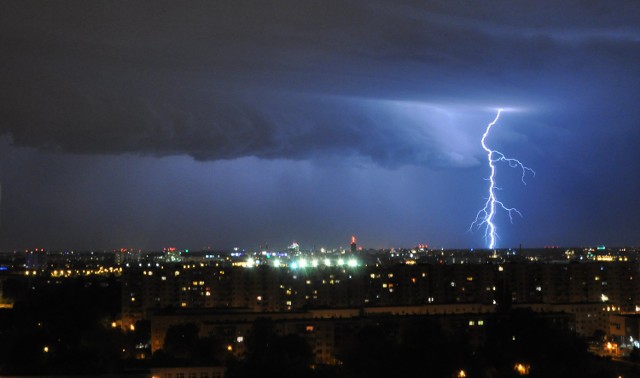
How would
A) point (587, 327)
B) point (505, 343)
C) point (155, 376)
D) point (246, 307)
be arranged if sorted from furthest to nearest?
point (246, 307) < point (587, 327) < point (505, 343) < point (155, 376)

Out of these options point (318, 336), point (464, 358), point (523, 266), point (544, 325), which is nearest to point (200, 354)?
point (318, 336)

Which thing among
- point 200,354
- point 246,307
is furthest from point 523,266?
point 200,354

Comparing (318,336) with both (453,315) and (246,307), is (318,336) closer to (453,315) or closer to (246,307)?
(453,315)

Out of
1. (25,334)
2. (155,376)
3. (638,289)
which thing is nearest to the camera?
(155,376)

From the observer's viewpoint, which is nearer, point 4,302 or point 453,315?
point 453,315

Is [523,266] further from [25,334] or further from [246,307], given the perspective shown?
[25,334]

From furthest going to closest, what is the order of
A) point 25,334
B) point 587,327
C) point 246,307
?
point 246,307
point 587,327
point 25,334

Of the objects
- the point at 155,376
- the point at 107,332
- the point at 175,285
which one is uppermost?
the point at 175,285

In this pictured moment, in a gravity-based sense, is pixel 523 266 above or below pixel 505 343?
above

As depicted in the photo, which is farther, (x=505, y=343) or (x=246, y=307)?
(x=246, y=307)
